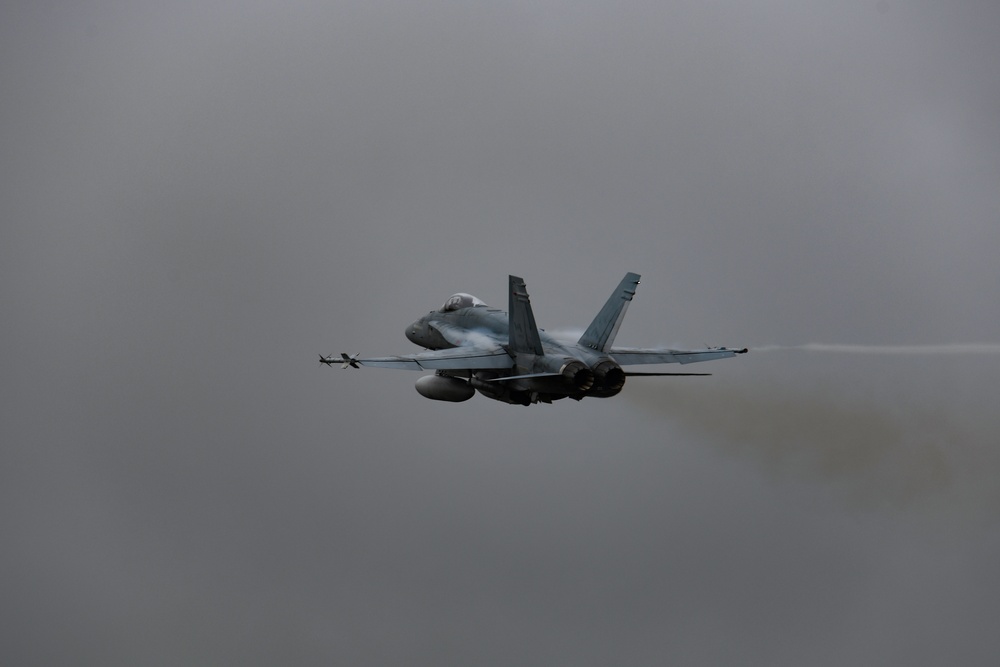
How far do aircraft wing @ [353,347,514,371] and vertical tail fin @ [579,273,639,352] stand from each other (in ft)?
7.02

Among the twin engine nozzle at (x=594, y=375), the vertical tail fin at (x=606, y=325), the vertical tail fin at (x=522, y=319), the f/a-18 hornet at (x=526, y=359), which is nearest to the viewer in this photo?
the twin engine nozzle at (x=594, y=375)

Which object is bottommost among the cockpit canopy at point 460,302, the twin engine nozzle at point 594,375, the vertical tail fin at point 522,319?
the twin engine nozzle at point 594,375

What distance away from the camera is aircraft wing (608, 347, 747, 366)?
106 ft

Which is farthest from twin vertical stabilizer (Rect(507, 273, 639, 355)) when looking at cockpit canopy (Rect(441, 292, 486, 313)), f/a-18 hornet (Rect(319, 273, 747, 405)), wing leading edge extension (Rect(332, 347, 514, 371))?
cockpit canopy (Rect(441, 292, 486, 313))

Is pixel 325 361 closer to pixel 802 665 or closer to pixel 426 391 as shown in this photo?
pixel 426 391

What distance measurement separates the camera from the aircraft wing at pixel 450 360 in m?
30.5

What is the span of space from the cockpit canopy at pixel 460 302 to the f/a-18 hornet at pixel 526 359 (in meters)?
1.17

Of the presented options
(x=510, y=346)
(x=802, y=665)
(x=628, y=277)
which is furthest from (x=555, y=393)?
(x=802, y=665)

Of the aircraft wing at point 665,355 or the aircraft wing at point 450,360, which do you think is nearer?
the aircraft wing at point 450,360

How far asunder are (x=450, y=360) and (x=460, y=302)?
16.8ft

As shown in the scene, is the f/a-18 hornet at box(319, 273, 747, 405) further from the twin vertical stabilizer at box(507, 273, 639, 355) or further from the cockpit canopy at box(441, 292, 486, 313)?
the cockpit canopy at box(441, 292, 486, 313)

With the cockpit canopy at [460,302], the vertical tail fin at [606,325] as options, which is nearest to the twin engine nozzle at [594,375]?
the vertical tail fin at [606,325]

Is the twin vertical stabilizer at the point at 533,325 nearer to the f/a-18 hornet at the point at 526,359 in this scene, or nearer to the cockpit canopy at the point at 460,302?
the f/a-18 hornet at the point at 526,359

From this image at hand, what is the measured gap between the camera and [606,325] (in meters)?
31.0
